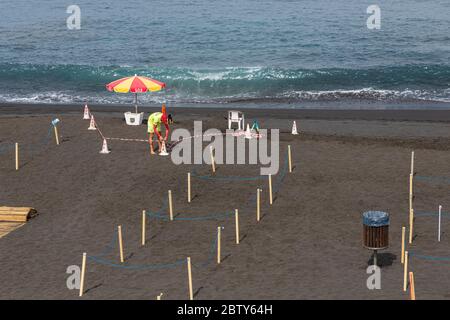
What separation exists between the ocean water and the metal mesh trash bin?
26.3 metres

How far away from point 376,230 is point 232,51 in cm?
4854

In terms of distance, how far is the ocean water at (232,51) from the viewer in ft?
179

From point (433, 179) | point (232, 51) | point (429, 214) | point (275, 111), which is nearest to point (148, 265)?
point (429, 214)

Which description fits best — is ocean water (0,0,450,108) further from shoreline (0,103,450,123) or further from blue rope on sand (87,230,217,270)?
blue rope on sand (87,230,217,270)

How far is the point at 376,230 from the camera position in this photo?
22953 millimetres

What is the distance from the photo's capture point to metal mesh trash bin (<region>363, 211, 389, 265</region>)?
22.9 meters

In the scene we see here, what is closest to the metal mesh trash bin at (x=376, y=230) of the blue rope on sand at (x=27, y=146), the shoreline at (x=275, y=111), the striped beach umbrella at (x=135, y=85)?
the blue rope on sand at (x=27, y=146)

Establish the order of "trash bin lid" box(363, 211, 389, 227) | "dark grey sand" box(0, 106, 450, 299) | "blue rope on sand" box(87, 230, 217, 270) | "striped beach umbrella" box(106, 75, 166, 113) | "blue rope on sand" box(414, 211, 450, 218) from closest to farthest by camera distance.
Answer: "trash bin lid" box(363, 211, 389, 227) < "dark grey sand" box(0, 106, 450, 299) < "blue rope on sand" box(87, 230, 217, 270) < "blue rope on sand" box(414, 211, 450, 218) < "striped beach umbrella" box(106, 75, 166, 113)

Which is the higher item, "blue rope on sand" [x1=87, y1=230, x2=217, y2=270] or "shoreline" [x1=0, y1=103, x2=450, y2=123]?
"shoreline" [x1=0, y1=103, x2=450, y2=123]

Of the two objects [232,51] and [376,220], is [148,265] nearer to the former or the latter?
[376,220]

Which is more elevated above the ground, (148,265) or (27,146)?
(27,146)

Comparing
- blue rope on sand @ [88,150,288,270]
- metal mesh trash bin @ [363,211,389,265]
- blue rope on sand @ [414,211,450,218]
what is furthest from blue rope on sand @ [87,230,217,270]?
blue rope on sand @ [414,211,450,218]

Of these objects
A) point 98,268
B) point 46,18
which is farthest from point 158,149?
point 46,18
